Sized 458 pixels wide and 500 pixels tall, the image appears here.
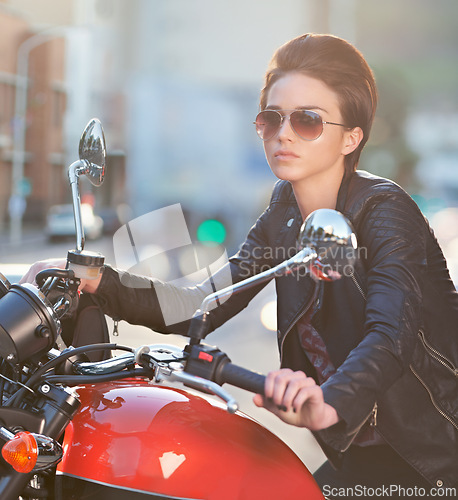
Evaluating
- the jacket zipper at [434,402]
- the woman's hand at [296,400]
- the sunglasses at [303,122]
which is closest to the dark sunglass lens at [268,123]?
the sunglasses at [303,122]

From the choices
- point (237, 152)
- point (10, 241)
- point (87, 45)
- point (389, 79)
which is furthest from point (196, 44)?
point (389, 79)

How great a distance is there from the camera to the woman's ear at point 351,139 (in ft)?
6.74

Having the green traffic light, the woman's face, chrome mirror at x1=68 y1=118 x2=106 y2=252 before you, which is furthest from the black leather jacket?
the green traffic light

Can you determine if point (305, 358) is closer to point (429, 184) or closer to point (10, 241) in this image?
point (10, 241)

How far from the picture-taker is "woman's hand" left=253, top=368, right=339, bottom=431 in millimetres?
1365

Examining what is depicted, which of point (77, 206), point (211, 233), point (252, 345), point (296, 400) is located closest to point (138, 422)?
point (296, 400)

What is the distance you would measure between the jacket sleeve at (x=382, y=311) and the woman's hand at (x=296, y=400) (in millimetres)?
55

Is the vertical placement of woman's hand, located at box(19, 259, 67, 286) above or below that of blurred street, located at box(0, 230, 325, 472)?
above

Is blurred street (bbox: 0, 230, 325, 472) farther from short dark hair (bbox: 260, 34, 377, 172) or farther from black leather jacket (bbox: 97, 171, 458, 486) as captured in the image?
short dark hair (bbox: 260, 34, 377, 172)

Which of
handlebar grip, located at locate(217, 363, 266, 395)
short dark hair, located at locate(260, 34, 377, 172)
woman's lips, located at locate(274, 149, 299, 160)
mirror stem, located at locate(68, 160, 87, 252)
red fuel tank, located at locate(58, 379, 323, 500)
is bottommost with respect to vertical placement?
red fuel tank, located at locate(58, 379, 323, 500)

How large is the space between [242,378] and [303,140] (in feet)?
2.63

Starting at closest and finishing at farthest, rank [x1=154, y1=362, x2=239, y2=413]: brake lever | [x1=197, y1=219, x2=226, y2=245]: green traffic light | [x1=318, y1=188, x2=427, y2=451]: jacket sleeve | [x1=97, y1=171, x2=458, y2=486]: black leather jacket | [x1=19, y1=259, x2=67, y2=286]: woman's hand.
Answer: [x1=154, y1=362, x2=239, y2=413]: brake lever
[x1=318, y1=188, x2=427, y2=451]: jacket sleeve
[x1=97, y1=171, x2=458, y2=486]: black leather jacket
[x1=19, y1=259, x2=67, y2=286]: woman's hand
[x1=197, y1=219, x2=226, y2=245]: green traffic light

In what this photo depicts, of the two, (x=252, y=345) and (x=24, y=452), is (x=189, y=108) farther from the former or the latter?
(x=24, y=452)

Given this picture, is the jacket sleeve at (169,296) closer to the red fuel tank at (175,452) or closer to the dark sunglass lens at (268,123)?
the dark sunglass lens at (268,123)
